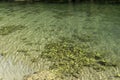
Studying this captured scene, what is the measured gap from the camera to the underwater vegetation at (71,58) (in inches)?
467

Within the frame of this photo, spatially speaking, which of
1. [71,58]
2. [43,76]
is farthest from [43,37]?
[43,76]

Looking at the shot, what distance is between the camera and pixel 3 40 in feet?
57.5

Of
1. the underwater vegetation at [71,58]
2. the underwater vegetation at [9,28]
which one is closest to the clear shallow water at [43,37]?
the underwater vegetation at [9,28]

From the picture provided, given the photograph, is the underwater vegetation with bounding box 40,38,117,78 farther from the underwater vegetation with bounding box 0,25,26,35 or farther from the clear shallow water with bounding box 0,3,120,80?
the underwater vegetation with bounding box 0,25,26,35

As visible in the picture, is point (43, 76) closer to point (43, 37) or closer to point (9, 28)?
point (43, 37)

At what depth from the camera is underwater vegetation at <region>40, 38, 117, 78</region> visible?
11.9 m

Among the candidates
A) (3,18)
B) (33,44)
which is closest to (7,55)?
(33,44)

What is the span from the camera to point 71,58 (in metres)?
13.4

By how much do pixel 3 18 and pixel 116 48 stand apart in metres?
17.3

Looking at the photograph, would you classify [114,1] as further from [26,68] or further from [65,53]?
[26,68]

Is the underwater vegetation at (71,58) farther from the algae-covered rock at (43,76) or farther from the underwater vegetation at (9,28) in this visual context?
the underwater vegetation at (9,28)

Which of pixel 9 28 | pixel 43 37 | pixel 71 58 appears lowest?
pixel 71 58

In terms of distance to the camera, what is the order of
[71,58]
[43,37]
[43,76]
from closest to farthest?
1. [43,76]
2. [71,58]
3. [43,37]

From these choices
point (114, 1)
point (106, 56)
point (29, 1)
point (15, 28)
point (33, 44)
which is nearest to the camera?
point (106, 56)
